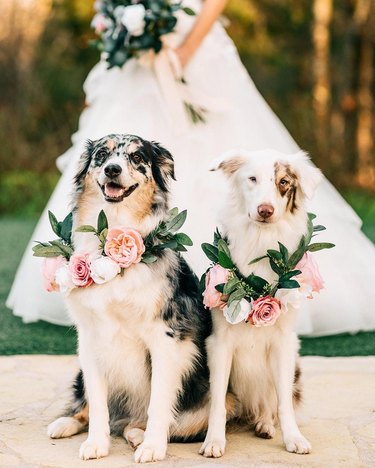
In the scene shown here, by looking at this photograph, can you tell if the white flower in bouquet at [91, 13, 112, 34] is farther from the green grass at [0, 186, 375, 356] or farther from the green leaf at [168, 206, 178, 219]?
the green leaf at [168, 206, 178, 219]

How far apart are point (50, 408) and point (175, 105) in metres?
2.05

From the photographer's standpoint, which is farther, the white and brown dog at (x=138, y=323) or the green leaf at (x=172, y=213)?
the green leaf at (x=172, y=213)

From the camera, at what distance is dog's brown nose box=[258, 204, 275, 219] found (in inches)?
116

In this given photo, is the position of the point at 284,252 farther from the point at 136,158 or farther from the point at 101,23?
the point at 101,23

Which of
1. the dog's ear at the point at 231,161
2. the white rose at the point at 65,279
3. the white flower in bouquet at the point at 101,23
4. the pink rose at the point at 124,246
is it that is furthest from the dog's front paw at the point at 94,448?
the white flower in bouquet at the point at 101,23

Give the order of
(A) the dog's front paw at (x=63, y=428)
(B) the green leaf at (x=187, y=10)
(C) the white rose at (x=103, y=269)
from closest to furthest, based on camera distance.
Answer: (C) the white rose at (x=103, y=269)
(A) the dog's front paw at (x=63, y=428)
(B) the green leaf at (x=187, y=10)

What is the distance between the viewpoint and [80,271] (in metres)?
2.94

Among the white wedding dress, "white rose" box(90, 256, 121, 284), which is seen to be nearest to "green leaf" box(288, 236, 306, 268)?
"white rose" box(90, 256, 121, 284)

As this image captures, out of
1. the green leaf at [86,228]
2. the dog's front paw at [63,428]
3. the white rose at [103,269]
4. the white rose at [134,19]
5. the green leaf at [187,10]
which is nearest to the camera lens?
the white rose at [103,269]

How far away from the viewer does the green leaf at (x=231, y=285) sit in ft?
9.77

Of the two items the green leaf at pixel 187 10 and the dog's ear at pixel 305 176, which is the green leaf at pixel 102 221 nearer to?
the dog's ear at pixel 305 176

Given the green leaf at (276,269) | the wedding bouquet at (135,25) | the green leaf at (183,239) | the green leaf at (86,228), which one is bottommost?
the green leaf at (276,269)

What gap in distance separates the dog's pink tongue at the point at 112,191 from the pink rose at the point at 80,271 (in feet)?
0.89

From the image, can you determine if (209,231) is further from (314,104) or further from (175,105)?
(314,104)
